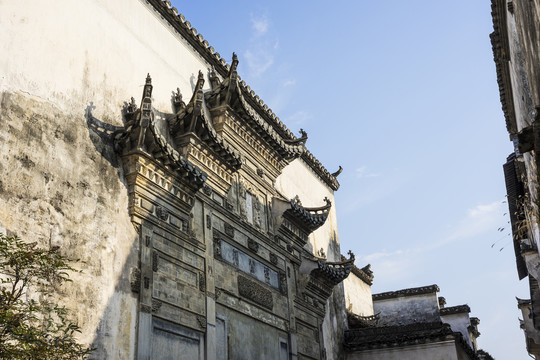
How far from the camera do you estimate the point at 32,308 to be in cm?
688

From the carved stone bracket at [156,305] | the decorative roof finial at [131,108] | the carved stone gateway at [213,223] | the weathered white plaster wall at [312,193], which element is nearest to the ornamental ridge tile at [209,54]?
the carved stone gateway at [213,223]

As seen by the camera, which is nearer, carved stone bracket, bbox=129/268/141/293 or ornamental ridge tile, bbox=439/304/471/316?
carved stone bracket, bbox=129/268/141/293

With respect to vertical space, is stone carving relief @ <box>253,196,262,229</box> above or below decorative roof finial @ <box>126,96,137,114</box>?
below

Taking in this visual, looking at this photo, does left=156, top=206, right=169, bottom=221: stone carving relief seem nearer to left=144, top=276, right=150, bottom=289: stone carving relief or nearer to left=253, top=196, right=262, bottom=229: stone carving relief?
left=144, top=276, right=150, bottom=289: stone carving relief

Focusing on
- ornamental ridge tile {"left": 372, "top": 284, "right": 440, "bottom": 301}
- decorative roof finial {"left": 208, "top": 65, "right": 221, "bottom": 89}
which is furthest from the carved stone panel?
ornamental ridge tile {"left": 372, "top": 284, "right": 440, "bottom": 301}

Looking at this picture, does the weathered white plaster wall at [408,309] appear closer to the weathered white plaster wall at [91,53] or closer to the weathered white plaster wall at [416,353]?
the weathered white plaster wall at [416,353]

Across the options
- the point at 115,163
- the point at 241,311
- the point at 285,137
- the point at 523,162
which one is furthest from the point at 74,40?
the point at 523,162

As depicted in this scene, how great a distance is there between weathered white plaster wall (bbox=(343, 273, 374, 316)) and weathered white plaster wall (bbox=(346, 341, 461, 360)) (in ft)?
17.6

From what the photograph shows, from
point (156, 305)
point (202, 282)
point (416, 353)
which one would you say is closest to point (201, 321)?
point (202, 282)

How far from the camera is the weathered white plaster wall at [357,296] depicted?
25375 millimetres

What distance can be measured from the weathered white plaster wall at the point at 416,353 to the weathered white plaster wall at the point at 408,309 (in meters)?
10.0

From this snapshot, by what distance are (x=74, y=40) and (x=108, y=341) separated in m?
5.09

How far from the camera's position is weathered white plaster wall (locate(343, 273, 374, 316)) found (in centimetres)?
2538

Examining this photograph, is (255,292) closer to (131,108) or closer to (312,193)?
(131,108)
